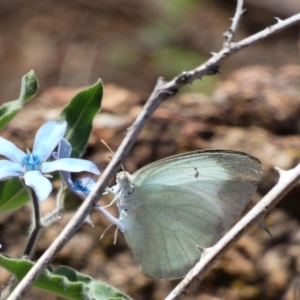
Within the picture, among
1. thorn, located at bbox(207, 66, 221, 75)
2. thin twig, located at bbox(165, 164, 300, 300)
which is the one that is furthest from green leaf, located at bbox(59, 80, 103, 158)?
thin twig, located at bbox(165, 164, 300, 300)

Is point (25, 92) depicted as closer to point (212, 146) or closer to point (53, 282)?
point (53, 282)

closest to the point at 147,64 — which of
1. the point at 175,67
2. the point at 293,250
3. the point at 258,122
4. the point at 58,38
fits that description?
the point at 175,67

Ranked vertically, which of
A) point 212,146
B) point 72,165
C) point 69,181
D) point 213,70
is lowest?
point 212,146

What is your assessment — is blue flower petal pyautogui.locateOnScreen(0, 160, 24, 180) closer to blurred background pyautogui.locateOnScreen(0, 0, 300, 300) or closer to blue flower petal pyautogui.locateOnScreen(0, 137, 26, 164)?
blue flower petal pyautogui.locateOnScreen(0, 137, 26, 164)

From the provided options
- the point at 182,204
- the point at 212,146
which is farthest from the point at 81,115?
the point at 212,146

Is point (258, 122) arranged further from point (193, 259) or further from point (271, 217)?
point (193, 259)

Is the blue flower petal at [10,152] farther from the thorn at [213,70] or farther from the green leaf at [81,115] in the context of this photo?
the thorn at [213,70]
